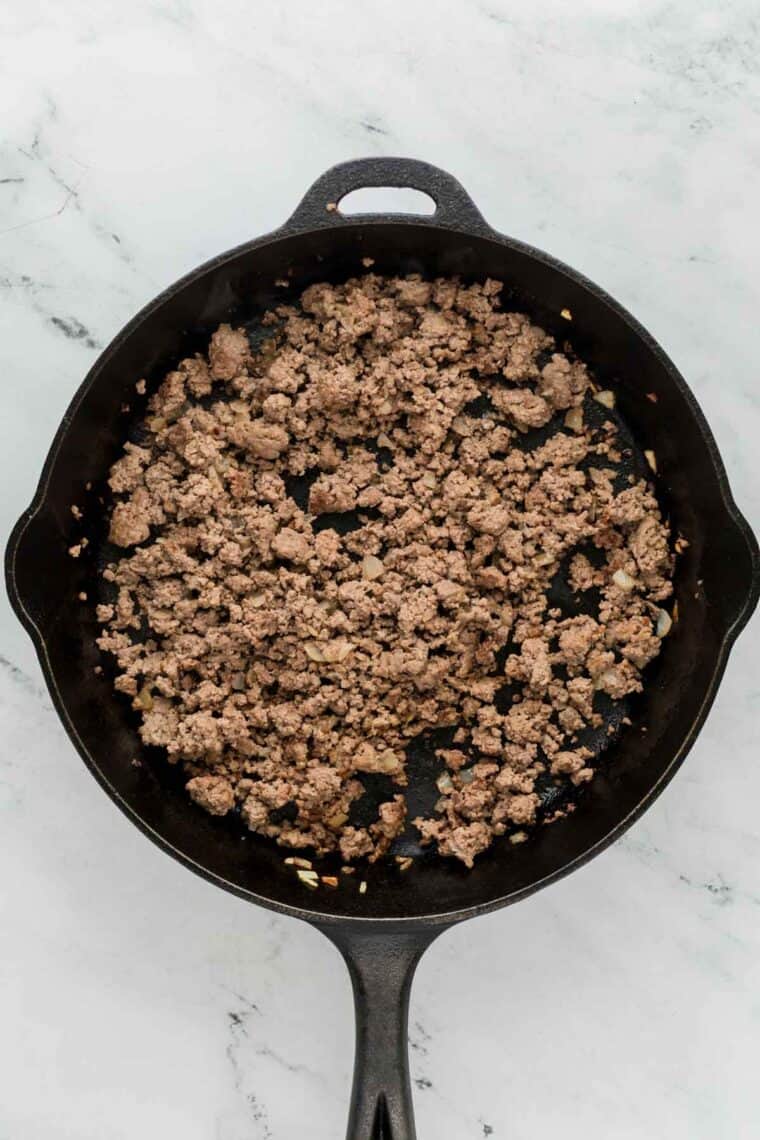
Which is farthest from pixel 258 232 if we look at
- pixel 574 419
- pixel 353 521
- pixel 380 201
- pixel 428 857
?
pixel 428 857

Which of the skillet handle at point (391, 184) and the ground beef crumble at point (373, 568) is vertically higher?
the skillet handle at point (391, 184)

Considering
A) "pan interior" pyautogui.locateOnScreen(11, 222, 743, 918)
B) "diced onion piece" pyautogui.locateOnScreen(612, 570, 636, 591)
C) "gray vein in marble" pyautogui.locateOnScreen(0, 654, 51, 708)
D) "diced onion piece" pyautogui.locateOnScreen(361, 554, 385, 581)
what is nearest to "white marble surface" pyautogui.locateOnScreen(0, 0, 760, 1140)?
"gray vein in marble" pyautogui.locateOnScreen(0, 654, 51, 708)

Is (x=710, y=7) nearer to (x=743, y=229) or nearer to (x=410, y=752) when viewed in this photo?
(x=743, y=229)

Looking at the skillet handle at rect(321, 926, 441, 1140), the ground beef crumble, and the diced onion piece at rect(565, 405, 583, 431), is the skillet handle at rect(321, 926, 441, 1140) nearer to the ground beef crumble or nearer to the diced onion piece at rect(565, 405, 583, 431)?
the ground beef crumble

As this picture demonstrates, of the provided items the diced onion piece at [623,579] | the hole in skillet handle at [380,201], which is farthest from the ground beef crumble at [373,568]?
the hole in skillet handle at [380,201]

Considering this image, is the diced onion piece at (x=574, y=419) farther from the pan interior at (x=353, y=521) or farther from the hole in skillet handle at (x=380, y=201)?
the hole in skillet handle at (x=380, y=201)

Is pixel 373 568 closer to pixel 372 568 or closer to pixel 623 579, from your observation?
pixel 372 568
